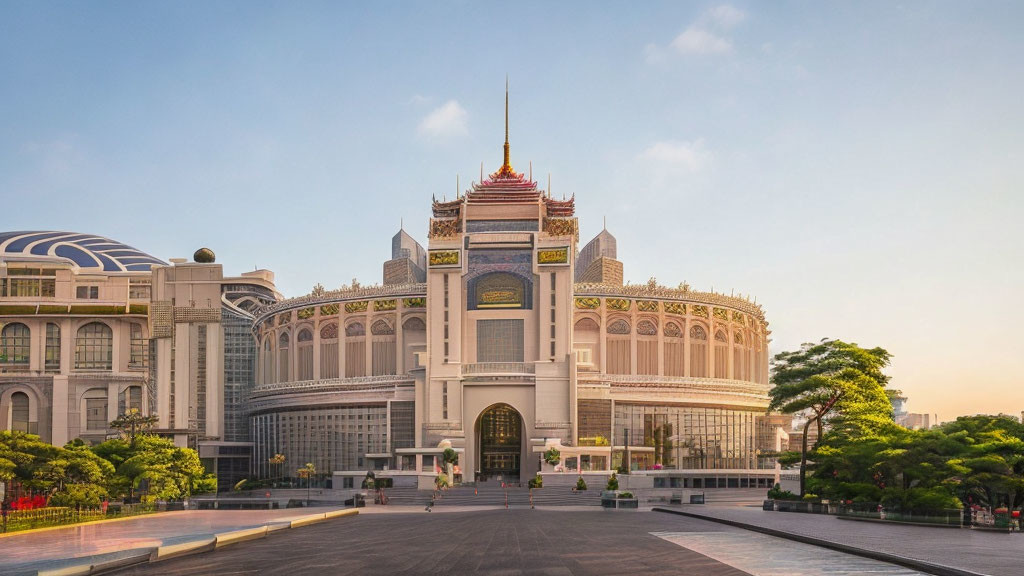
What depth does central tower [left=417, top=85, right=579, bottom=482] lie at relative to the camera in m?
94.1

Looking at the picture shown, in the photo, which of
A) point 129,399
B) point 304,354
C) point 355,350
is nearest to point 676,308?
point 355,350

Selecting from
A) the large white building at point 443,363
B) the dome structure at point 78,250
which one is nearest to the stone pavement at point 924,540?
the large white building at point 443,363

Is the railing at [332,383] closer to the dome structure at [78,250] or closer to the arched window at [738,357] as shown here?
the dome structure at [78,250]

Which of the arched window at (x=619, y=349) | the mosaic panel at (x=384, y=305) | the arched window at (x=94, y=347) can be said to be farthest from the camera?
the arched window at (x=94, y=347)

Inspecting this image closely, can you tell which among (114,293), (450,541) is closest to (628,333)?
(114,293)

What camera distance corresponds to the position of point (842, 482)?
57.5 metres

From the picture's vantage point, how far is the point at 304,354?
107000 millimetres

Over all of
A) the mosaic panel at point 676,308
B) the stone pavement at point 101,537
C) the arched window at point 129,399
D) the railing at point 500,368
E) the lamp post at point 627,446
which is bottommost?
the lamp post at point 627,446

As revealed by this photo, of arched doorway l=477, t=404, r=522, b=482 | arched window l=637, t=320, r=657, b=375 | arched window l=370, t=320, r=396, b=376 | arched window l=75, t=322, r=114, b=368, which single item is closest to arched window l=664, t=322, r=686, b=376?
arched window l=637, t=320, r=657, b=375

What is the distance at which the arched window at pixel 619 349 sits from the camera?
10188cm

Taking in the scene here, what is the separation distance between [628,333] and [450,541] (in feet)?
222

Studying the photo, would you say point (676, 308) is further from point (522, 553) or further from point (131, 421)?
point (522, 553)

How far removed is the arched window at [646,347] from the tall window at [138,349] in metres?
52.3

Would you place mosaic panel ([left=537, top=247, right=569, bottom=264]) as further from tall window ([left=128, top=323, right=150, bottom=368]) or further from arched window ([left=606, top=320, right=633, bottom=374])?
tall window ([left=128, top=323, right=150, bottom=368])
